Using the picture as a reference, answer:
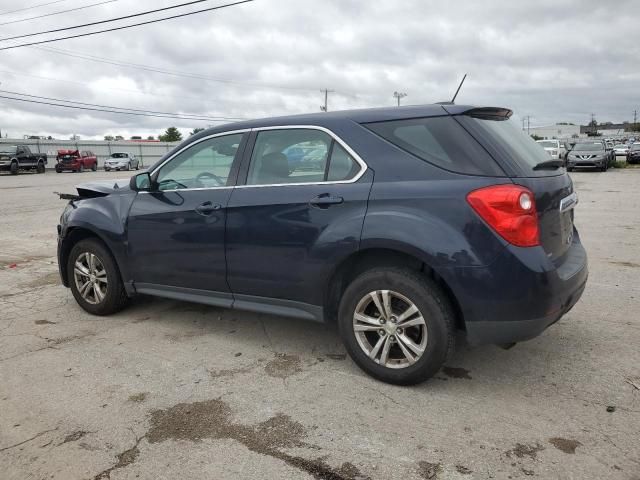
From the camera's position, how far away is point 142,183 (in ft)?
14.9

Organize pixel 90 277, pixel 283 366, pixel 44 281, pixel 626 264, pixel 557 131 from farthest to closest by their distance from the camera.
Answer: pixel 557 131
pixel 626 264
pixel 44 281
pixel 90 277
pixel 283 366

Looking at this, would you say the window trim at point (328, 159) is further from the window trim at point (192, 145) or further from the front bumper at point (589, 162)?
the front bumper at point (589, 162)

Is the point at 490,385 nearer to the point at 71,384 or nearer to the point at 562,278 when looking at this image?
the point at 562,278

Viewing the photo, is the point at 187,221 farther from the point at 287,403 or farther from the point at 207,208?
the point at 287,403

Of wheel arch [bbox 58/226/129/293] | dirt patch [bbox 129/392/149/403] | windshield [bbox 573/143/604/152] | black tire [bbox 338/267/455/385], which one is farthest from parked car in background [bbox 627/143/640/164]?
dirt patch [bbox 129/392/149/403]

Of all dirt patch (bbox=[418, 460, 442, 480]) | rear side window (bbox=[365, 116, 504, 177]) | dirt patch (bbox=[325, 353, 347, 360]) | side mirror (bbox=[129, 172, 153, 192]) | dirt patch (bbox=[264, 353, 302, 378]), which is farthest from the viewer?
side mirror (bbox=[129, 172, 153, 192])

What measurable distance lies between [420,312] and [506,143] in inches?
46.4

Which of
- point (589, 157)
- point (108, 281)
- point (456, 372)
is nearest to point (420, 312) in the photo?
point (456, 372)

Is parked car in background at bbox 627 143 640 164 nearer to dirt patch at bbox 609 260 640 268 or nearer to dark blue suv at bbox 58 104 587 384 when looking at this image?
dirt patch at bbox 609 260 640 268

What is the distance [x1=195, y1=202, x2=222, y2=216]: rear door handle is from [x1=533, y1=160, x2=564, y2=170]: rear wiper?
2.26 m

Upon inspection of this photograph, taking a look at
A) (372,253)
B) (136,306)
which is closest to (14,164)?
(136,306)

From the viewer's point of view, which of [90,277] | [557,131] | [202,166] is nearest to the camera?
[202,166]

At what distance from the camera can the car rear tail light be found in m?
3.00

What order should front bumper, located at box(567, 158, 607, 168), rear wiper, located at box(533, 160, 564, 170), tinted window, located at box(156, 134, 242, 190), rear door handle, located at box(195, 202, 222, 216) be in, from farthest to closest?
front bumper, located at box(567, 158, 607, 168)
tinted window, located at box(156, 134, 242, 190)
rear door handle, located at box(195, 202, 222, 216)
rear wiper, located at box(533, 160, 564, 170)
